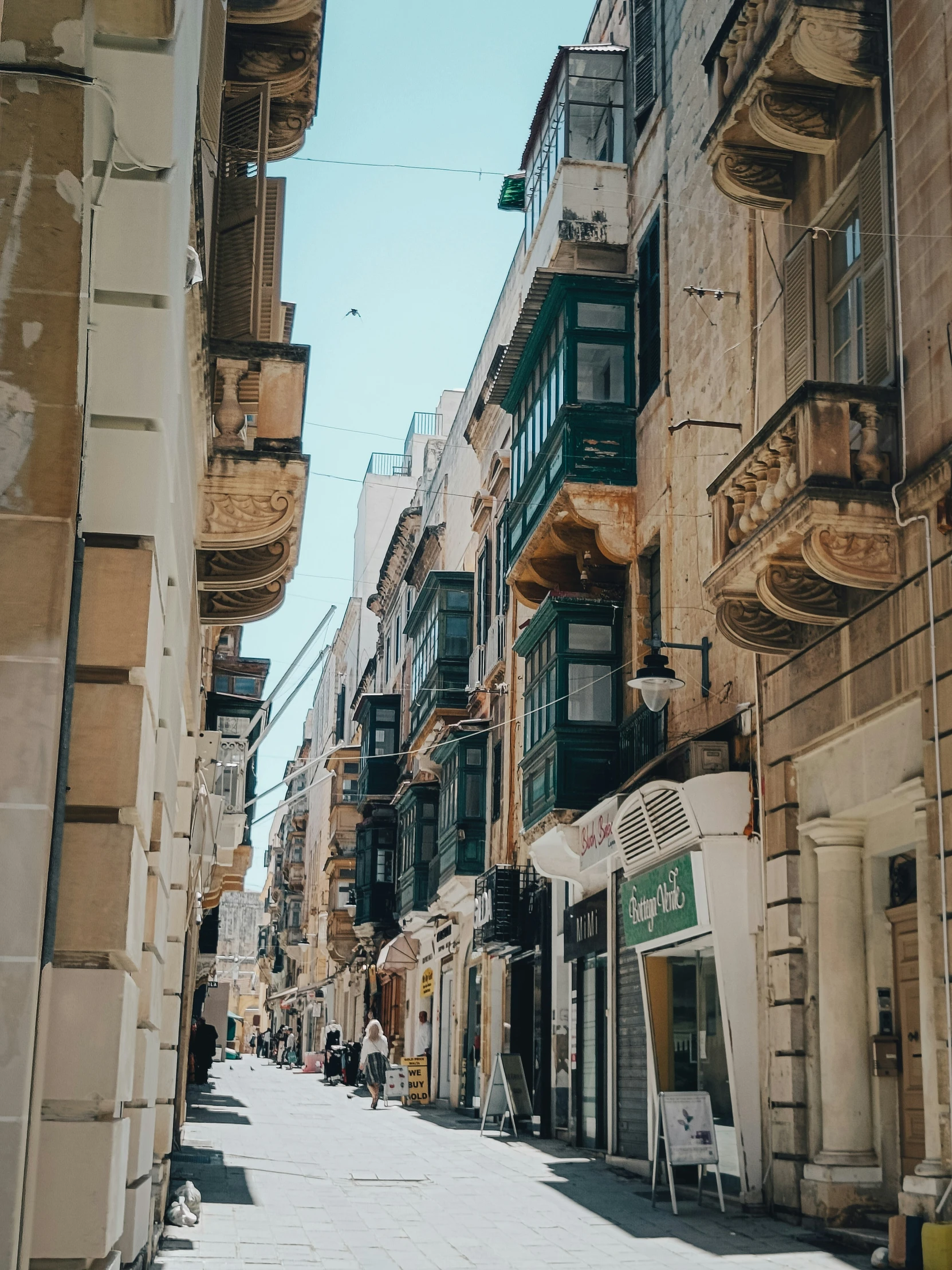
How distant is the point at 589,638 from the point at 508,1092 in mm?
6606

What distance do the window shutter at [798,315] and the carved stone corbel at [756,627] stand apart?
6.29ft

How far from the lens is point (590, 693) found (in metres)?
20.2

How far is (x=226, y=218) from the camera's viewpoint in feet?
37.2

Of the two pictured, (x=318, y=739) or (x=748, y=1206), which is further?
(x=318, y=739)

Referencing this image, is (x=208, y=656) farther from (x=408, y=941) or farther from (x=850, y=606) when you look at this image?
(x=408, y=941)

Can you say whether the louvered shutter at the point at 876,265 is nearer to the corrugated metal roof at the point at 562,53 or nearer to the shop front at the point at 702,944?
the shop front at the point at 702,944

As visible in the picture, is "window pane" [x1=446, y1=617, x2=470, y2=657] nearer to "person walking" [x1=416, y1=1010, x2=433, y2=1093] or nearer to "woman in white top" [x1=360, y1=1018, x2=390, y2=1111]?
"woman in white top" [x1=360, y1=1018, x2=390, y2=1111]

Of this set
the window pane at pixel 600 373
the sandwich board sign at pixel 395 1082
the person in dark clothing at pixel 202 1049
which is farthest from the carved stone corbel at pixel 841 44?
the person in dark clothing at pixel 202 1049

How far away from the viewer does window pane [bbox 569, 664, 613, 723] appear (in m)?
20.2

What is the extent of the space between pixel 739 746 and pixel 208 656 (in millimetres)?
8831

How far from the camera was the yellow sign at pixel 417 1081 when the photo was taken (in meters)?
32.6

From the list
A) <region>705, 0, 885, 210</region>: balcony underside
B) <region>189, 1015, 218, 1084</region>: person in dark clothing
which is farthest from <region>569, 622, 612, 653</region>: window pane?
<region>189, 1015, 218, 1084</region>: person in dark clothing

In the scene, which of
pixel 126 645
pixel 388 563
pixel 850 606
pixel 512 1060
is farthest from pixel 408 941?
pixel 126 645

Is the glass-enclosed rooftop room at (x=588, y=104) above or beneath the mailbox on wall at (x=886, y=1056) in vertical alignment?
above
